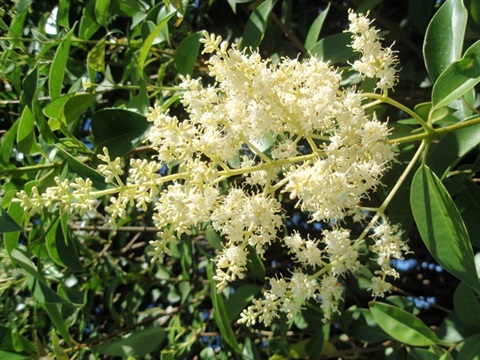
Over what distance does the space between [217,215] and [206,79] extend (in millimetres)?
1192

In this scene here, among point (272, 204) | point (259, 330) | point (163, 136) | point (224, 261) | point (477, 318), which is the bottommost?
point (259, 330)

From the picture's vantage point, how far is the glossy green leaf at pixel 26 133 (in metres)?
1.81

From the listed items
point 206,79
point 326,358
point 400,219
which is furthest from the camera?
point 206,79

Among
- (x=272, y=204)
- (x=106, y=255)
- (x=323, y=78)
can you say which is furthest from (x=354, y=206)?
(x=106, y=255)

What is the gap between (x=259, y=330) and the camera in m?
2.61

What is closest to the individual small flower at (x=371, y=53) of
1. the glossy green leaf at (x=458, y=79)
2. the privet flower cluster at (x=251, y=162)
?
the privet flower cluster at (x=251, y=162)

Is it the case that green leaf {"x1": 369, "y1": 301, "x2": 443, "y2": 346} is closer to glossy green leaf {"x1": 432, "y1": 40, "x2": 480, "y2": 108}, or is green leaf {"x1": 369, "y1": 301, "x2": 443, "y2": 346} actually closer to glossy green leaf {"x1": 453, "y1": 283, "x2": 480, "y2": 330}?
glossy green leaf {"x1": 453, "y1": 283, "x2": 480, "y2": 330}

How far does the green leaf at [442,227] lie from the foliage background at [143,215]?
0.87 ft

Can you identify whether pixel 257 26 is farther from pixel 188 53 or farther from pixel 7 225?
pixel 7 225

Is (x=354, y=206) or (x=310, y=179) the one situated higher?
(x=310, y=179)

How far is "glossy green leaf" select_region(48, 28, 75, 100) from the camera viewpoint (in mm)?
1723

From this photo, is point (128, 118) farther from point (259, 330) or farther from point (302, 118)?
point (259, 330)

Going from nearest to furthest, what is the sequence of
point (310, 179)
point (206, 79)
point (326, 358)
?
point (310, 179), point (326, 358), point (206, 79)

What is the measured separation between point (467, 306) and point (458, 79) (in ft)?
2.57
